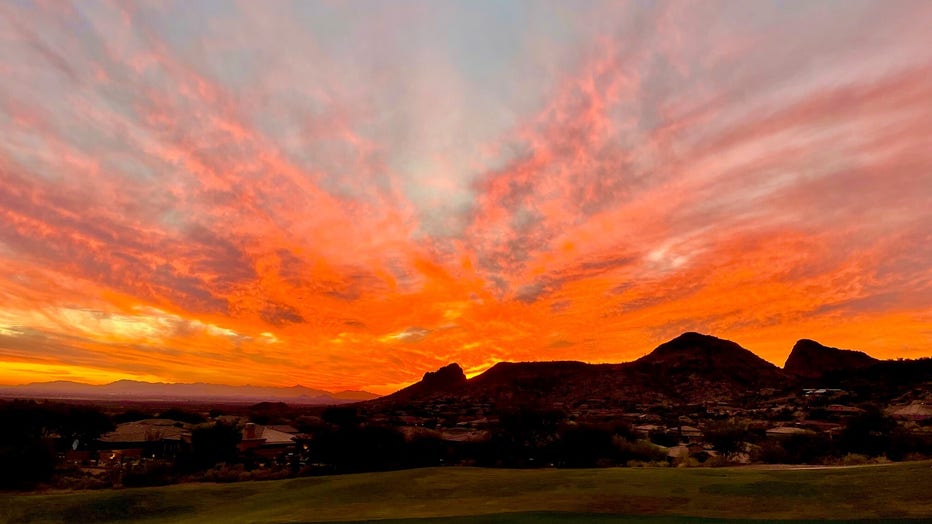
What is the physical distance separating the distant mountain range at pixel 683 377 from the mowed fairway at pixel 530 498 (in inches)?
3888

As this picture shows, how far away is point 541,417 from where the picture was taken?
47.5m

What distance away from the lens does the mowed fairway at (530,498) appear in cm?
1541

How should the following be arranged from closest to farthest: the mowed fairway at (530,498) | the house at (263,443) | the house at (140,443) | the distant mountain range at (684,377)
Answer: the mowed fairway at (530,498) < the house at (263,443) < the house at (140,443) < the distant mountain range at (684,377)

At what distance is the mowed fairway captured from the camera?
15414 mm

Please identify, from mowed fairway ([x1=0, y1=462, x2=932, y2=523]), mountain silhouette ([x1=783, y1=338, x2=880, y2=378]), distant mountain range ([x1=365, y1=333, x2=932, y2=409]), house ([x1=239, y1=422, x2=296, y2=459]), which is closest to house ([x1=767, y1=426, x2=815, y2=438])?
mowed fairway ([x1=0, y1=462, x2=932, y2=523])

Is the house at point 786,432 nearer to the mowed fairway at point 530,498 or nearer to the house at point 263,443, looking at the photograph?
the mowed fairway at point 530,498

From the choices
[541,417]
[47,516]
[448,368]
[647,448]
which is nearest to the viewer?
[47,516]

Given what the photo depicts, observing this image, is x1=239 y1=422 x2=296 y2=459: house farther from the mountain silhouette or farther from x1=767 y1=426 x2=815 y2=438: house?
the mountain silhouette

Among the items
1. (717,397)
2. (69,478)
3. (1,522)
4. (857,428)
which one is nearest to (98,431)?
(69,478)

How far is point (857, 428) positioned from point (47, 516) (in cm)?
5097

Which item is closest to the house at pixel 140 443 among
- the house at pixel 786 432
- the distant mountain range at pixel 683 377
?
the house at pixel 786 432

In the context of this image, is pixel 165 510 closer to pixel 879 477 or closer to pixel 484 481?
pixel 484 481

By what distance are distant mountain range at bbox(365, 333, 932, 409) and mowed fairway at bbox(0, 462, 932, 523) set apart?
324 ft

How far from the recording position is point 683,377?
443 ft
